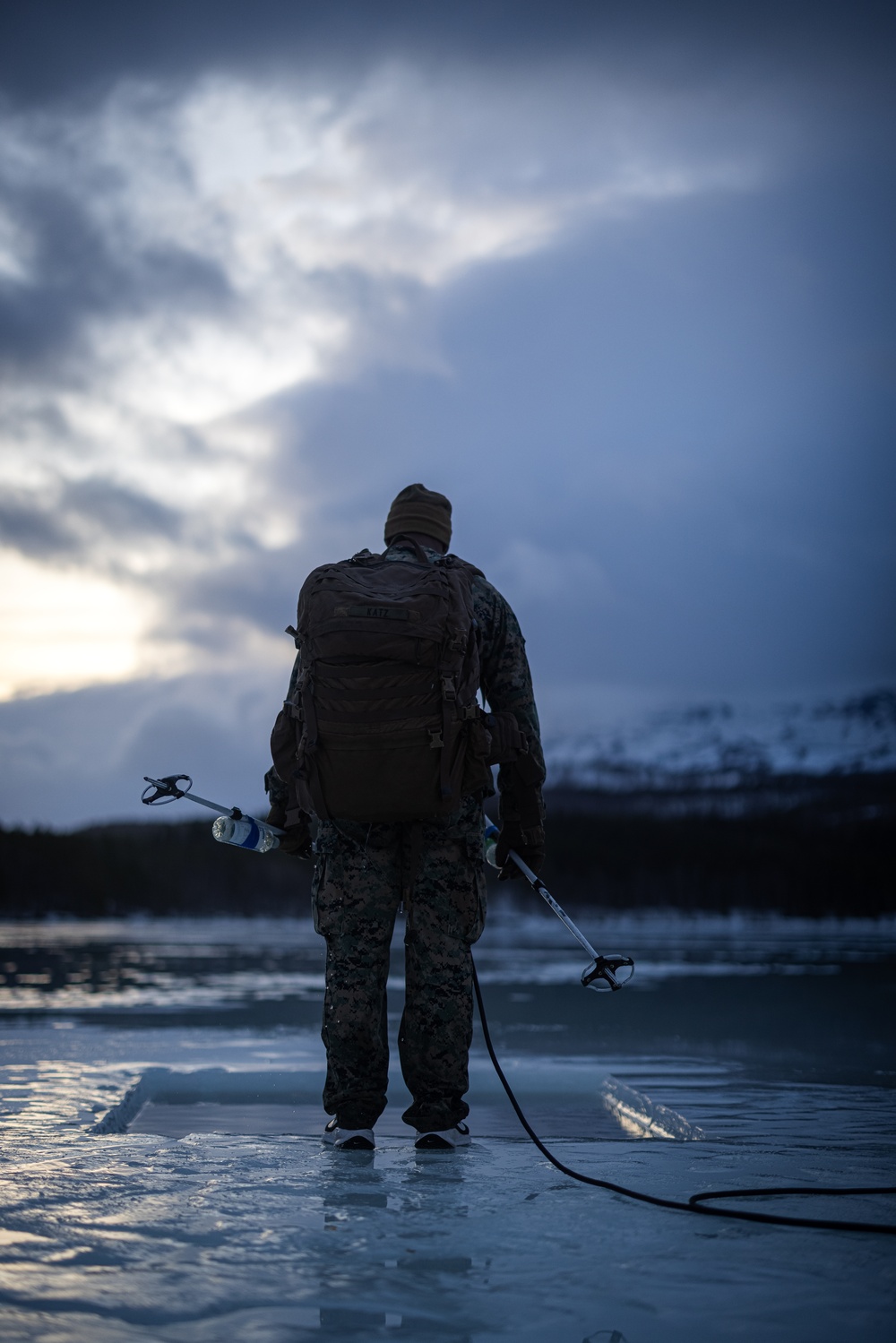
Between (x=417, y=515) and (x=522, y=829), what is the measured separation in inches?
38.0

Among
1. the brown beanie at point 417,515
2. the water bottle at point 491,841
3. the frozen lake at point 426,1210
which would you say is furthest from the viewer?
the brown beanie at point 417,515

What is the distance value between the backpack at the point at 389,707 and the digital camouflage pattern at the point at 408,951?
0.12m

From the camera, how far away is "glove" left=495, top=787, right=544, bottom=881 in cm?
305

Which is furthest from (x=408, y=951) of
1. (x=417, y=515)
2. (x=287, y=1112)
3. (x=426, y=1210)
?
(x=287, y=1112)

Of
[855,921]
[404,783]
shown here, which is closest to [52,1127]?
[404,783]

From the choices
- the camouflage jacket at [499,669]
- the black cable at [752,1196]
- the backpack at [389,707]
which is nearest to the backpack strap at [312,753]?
the backpack at [389,707]

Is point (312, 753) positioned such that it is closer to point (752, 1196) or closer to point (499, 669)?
point (499, 669)

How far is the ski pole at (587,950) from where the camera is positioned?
2791 millimetres

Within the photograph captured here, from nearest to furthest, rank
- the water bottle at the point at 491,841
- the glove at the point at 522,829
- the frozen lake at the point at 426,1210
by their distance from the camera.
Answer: the frozen lake at the point at 426,1210 < the glove at the point at 522,829 < the water bottle at the point at 491,841

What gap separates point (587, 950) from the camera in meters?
3.11

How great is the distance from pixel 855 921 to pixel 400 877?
68.5 metres

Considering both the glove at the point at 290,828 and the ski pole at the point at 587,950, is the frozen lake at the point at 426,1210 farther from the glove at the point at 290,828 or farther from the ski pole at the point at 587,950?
the glove at the point at 290,828

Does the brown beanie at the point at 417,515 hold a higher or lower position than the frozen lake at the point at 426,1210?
higher

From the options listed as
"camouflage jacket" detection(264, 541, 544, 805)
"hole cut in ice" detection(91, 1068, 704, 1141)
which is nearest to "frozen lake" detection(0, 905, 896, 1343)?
"hole cut in ice" detection(91, 1068, 704, 1141)
